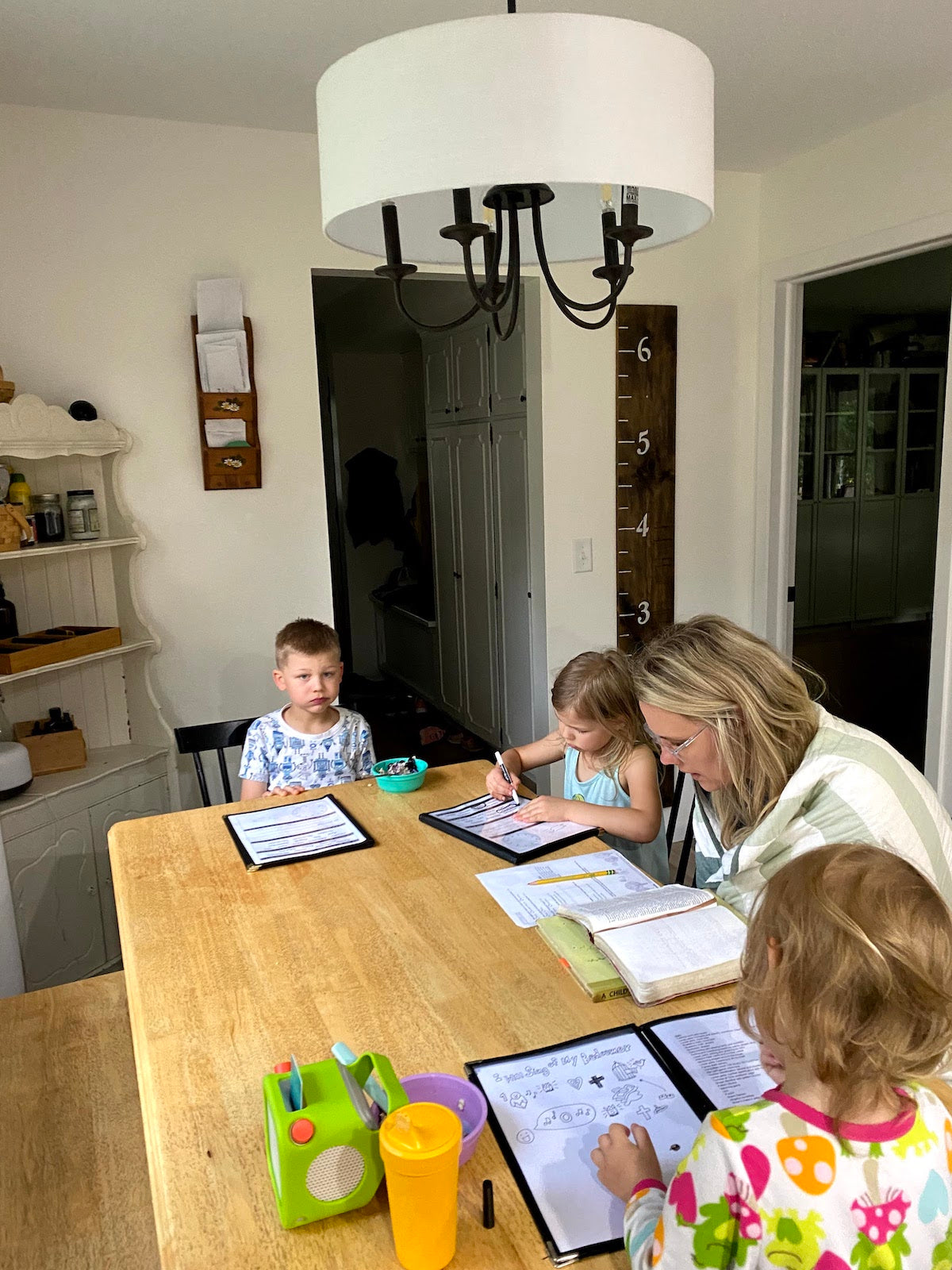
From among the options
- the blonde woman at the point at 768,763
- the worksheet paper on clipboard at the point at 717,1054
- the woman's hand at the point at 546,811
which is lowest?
the worksheet paper on clipboard at the point at 717,1054

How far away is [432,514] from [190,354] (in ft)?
7.64

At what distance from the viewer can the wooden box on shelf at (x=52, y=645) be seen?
251cm

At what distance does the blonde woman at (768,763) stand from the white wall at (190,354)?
1860 mm

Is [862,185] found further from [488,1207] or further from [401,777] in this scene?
[488,1207]

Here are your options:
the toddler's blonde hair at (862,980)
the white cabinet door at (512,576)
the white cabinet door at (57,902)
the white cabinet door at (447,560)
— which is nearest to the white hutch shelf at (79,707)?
the white cabinet door at (57,902)

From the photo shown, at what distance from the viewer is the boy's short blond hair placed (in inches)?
93.2

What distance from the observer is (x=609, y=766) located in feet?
6.77

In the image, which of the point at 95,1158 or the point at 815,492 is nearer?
the point at 95,1158

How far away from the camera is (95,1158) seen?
A: 1.45m

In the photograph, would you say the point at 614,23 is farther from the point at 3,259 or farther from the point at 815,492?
the point at 815,492

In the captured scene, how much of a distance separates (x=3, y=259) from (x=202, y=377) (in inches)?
23.8

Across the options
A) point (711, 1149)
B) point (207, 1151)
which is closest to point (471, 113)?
point (711, 1149)

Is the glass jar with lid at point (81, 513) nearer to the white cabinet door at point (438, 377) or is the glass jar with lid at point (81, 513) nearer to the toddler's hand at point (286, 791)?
the toddler's hand at point (286, 791)

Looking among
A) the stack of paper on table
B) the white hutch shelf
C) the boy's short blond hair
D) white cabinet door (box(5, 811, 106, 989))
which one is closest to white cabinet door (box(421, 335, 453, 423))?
the white hutch shelf
